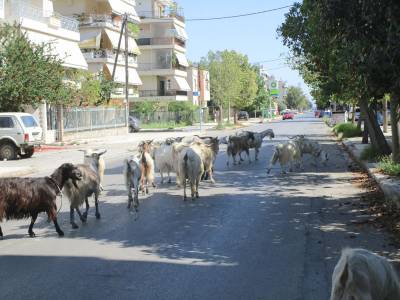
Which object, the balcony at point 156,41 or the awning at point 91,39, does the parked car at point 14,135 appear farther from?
the balcony at point 156,41

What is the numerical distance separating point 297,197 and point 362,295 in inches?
368

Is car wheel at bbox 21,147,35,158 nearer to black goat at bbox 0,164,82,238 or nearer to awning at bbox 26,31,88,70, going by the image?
awning at bbox 26,31,88,70

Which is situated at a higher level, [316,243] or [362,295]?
[362,295]

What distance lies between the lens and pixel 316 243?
888cm

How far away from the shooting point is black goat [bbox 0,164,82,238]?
30.4ft

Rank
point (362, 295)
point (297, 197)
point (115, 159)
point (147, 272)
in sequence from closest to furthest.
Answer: point (362, 295) → point (147, 272) → point (297, 197) → point (115, 159)

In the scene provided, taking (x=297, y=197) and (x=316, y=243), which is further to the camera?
(x=297, y=197)

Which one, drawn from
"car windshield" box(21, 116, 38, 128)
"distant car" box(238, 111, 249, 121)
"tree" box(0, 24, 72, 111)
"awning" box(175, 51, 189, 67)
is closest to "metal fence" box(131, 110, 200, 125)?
"awning" box(175, 51, 189, 67)

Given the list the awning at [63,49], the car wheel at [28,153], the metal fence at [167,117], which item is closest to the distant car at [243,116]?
the metal fence at [167,117]

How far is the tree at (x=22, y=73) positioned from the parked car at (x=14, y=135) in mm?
4274

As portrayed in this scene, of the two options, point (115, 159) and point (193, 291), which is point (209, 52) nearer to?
point (115, 159)

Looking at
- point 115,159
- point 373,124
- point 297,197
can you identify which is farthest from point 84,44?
point 297,197

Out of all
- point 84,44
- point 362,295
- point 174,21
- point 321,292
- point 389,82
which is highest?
point 174,21

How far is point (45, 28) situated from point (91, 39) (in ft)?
67.5
